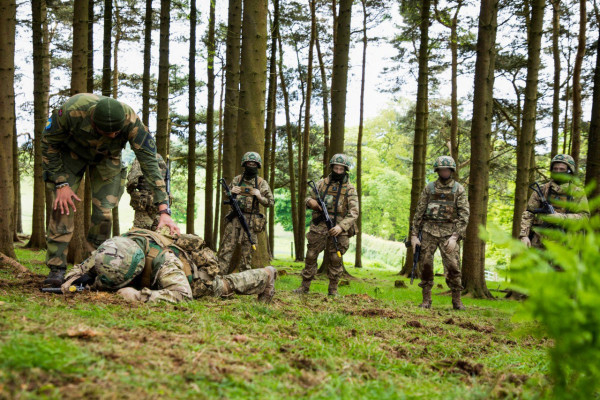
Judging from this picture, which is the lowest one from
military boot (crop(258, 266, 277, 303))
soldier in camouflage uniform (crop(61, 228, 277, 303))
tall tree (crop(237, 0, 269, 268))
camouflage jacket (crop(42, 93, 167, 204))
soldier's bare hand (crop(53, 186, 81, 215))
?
military boot (crop(258, 266, 277, 303))

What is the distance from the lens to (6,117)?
24.3 feet

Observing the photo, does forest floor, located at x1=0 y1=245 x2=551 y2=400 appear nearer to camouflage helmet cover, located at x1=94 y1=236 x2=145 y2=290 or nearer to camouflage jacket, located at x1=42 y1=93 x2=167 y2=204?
camouflage helmet cover, located at x1=94 y1=236 x2=145 y2=290

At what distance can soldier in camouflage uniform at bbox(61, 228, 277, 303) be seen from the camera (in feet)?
14.5

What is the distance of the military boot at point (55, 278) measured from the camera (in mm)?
5152

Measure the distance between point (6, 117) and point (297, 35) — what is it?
56.1 ft

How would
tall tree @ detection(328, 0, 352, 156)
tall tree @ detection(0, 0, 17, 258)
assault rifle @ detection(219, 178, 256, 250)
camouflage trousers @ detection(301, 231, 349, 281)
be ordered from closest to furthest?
1. tall tree @ detection(0, 0, 17, 258)
2. camouflage trousers @ detection(301, 231, 349, 281)
3. assault rifle @ detection(219, 178, 256, 250)
4. tall tree @ detection(328, 0, 352, 156)

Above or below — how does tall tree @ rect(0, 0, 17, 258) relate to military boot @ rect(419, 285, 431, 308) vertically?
above

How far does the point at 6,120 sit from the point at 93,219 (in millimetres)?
3069

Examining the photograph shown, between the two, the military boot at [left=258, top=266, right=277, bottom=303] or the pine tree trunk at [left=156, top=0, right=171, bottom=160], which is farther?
the pine tree trunk at [left=156, top=0, right=171, bottom=160]

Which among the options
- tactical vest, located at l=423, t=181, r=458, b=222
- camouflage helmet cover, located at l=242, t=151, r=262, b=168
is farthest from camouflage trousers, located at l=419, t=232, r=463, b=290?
camouflage helmet cover, located at l=242, t=151, r=262, b=168

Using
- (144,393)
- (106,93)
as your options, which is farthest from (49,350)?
(106,93)

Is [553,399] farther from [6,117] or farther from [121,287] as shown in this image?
[6,117]

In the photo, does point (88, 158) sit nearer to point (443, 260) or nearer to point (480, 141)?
point (443, 260)

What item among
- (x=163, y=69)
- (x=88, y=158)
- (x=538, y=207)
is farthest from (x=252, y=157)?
(x=163, y=69)
